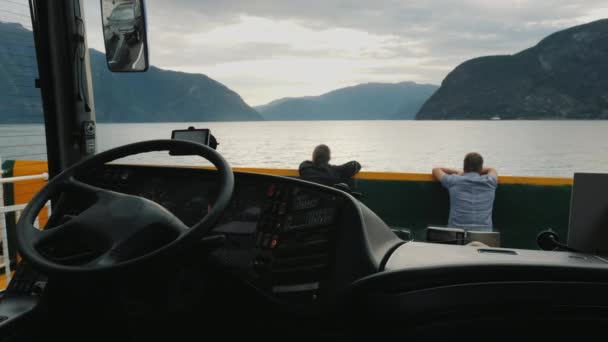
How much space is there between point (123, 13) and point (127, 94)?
81366mm

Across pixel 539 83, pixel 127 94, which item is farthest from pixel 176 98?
pixel 539 83

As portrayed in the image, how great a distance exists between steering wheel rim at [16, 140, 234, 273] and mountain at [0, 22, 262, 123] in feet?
3.24

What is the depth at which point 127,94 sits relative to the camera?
7788 centimetres

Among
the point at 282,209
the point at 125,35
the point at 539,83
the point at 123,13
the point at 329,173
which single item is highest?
the point at 539,83

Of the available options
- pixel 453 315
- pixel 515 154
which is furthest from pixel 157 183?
pixel 515 154

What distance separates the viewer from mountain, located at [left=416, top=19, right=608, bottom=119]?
82062 mm

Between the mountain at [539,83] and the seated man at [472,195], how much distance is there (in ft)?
284

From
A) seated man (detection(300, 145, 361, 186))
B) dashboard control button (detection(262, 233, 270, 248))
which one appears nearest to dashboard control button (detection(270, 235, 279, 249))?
dashboard control button (detection(262, 233, 270, 248))

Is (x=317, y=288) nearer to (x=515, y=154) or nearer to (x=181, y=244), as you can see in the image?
(x=181, y=244)

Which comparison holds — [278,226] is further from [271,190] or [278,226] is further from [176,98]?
[176,98]

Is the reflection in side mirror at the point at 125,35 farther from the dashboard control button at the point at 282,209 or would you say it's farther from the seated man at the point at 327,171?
the seated man at the point at 327,171

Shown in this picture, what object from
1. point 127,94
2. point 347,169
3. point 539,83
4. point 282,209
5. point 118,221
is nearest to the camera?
point 118,221

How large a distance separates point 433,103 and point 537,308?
106979 millimetres

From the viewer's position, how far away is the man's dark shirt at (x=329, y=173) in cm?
582
